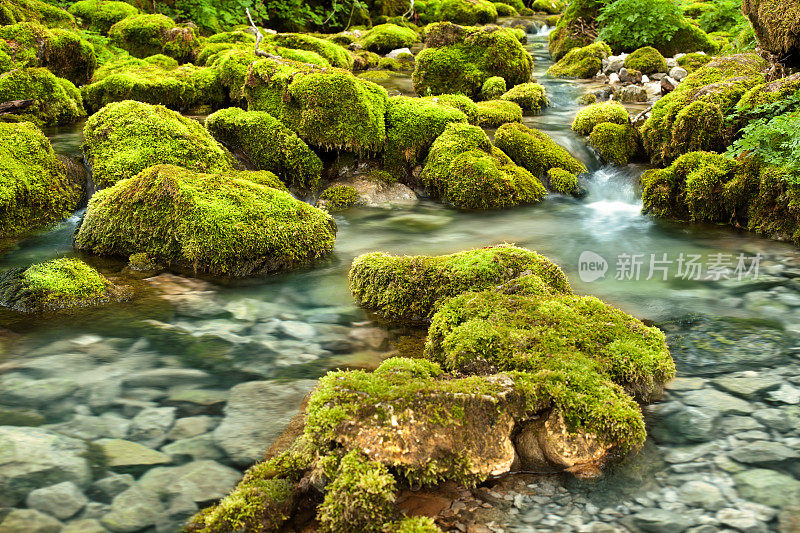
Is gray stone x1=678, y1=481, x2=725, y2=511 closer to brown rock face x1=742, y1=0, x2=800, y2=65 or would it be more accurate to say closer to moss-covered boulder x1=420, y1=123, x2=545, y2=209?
moss-covered boulder x1=420, y1=123, x2=545, y2=209

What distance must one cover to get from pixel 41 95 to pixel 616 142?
995 centimetres

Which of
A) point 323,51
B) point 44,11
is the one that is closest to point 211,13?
point 44,11

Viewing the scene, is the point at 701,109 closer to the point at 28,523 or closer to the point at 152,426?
the point at 152,426

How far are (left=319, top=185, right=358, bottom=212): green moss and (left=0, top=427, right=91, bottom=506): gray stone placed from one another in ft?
18.5

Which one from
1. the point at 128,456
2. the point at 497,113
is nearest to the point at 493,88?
the point at 497,113

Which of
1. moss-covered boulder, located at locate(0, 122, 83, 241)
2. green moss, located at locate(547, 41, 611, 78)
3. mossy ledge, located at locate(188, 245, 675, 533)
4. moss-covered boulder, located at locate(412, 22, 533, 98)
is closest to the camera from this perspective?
mossy ledge, located at locate(188, 245, 675, 533)

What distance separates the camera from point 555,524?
286cm

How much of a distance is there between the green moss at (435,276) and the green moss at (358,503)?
7.82 feet

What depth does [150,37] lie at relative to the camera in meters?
16.5

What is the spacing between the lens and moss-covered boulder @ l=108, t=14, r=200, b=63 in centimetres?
1619

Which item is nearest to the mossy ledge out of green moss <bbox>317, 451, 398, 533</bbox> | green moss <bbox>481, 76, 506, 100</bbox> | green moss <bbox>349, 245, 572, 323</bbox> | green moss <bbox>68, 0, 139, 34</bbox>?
green moss <bbox>317, 451, 398, 533</bbox>

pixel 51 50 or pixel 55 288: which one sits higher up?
pixel 51 50

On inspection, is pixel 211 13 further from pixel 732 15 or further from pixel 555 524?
pixel 555 524

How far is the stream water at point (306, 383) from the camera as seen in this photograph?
9.97 feet
